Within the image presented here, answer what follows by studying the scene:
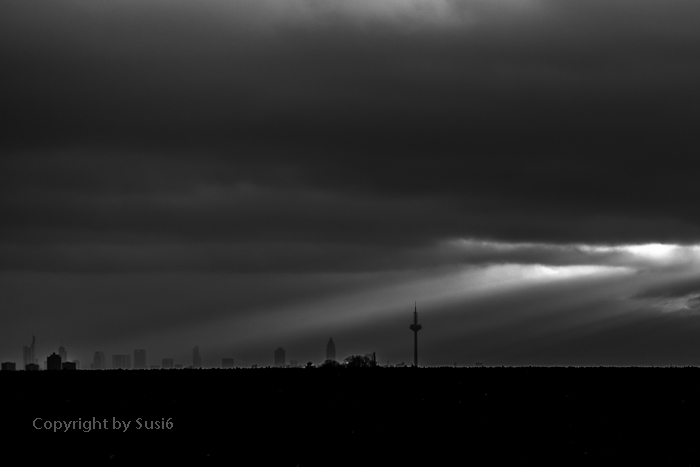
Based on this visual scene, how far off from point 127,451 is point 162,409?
2.32 meters

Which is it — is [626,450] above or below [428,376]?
below

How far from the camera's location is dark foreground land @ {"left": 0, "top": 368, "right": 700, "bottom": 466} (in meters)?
24.5

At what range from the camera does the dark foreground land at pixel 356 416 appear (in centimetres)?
2445

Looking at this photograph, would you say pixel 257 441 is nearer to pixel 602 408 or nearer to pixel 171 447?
pixel 171 447

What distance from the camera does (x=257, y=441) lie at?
2484 centimetres

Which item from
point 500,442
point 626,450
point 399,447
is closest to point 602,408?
point 626,450

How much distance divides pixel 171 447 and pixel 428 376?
33.7 ft

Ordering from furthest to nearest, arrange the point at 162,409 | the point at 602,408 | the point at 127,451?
the point at 602,408, the point at 162,409, the point at 127,451

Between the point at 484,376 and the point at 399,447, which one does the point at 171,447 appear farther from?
the point at 484,376

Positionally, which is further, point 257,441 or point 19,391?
point 19,391

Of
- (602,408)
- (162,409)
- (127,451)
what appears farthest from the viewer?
(602,408)

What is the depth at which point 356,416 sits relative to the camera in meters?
26.8

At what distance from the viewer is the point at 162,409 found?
26.4 metres

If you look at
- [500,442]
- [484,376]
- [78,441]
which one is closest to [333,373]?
[484,376]
